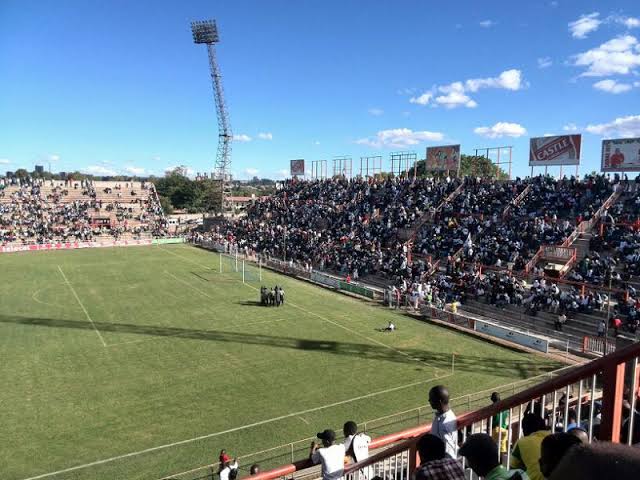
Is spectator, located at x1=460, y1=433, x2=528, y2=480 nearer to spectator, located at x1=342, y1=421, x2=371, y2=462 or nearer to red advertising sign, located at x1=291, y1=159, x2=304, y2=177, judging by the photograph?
spectator, located at x1=342, y1=421, x2=371, y2=462

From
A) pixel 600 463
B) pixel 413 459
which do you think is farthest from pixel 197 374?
pixel 600 463

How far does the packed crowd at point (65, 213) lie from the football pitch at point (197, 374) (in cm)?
3382

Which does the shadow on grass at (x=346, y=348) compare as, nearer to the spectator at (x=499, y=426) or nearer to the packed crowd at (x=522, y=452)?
the spectator at (x=499, y=426)

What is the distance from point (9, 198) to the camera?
71.2 m

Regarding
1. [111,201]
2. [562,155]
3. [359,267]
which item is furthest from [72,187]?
[562,155]

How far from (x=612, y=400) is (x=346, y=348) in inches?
758

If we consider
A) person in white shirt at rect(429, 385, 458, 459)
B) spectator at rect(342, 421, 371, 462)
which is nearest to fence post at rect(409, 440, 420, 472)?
person in white shirt at rect(429, 385, 458, 459)

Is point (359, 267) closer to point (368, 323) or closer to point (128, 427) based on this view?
point (368, 323)

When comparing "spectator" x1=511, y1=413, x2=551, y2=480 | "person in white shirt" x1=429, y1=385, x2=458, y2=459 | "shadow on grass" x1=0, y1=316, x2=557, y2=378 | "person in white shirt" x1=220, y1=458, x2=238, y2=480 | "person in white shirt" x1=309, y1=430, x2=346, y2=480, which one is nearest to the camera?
"spectator" x1=511, y1=413, x2=551, y2=480

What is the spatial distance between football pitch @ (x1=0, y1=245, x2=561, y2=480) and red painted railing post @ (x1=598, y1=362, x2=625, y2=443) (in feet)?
34.9

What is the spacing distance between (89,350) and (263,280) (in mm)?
18483

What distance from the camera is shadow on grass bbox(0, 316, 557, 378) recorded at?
20.2m

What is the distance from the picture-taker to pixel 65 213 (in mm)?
69938

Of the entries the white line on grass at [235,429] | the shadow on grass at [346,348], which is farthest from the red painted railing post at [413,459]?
the shadow on grass at [346,348]
